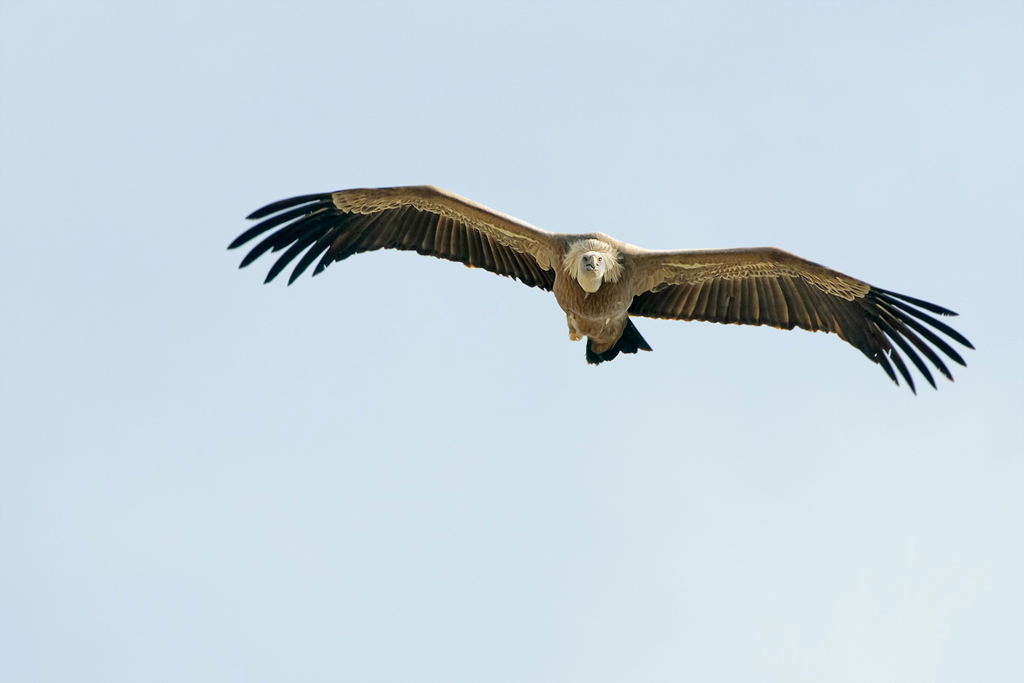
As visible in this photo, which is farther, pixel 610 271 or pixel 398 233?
pixel 398 233

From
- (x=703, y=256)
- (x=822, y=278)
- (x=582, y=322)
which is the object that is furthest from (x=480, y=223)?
(x=822, y=278)

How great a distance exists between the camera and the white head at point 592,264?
12.6m

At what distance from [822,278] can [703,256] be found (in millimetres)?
1282

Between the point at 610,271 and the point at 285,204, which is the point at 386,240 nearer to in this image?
the point at 285,204

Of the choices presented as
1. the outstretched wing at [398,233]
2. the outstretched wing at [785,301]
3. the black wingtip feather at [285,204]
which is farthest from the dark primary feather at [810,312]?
the black wingtip feather at [285,204]

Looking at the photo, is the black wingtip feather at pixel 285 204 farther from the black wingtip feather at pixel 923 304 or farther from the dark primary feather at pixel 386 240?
the black wingtip feather at pixel 923 304

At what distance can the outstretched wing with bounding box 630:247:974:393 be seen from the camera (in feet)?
43.0

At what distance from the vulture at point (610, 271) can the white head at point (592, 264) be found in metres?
0.01

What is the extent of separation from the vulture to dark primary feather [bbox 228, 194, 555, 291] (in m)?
0.01

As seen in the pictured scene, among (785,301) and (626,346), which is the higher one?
(785,301)

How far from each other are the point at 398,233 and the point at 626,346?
274 centimetres

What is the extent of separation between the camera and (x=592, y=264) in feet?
41.3

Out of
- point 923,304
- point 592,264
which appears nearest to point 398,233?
point 592,264

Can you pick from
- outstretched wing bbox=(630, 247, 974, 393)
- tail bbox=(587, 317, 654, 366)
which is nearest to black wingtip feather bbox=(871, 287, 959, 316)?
outstretched wing bbox=(630, 247, 974, 393)
